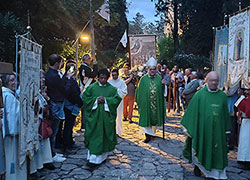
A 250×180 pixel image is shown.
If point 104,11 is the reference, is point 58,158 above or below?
below

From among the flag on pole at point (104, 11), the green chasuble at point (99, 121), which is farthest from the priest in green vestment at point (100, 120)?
the flag on pole at point (104, 11)

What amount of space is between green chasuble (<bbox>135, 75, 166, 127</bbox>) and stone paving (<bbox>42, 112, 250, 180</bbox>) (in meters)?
0.59

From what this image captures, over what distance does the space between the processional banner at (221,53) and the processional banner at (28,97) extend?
4.35 metres

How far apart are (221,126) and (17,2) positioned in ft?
30.7

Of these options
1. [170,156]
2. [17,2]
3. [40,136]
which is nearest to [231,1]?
[17,2]

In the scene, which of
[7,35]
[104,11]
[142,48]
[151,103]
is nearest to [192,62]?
[142,48]

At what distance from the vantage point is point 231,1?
18.5m

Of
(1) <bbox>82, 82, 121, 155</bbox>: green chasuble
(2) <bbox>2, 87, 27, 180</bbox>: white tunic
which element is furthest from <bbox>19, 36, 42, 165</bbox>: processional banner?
(1) <bbox>82, 82, 121, 155</bbox>: green chasuble

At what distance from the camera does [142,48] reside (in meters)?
12.8

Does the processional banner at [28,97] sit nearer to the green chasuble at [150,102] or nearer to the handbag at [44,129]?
the handbag at [44,129]

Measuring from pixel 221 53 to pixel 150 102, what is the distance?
2.23 metres

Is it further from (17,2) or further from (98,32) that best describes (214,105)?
(98,32)

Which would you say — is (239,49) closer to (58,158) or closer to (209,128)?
(209,128)

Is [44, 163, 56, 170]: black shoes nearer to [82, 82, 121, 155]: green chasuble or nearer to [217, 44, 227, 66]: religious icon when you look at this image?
[82, 82, 121, 155]: green chasuble
